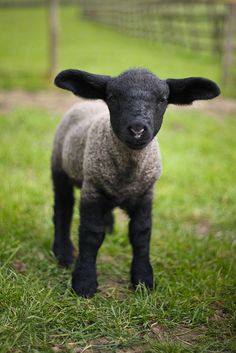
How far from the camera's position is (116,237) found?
5.63 m

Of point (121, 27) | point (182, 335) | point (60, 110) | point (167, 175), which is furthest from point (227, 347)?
point (121, 27)

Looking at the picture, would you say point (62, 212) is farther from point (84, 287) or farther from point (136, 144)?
point (136, 144)

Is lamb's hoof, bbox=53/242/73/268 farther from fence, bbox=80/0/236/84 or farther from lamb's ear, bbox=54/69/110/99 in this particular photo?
fence, bbox=80/0/236/84

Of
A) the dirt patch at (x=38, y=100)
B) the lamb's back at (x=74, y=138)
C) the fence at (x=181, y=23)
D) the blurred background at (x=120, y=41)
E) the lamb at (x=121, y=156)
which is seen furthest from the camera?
the fence at (x=181, y=23)

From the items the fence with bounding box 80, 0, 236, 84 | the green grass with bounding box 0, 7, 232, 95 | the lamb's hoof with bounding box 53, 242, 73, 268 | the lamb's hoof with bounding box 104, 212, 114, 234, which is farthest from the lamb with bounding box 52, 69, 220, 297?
the fence with bounding box 80, 0, 236, 84

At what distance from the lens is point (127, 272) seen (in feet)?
16.1

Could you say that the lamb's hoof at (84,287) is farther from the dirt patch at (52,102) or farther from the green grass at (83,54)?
the green grass at (83,54)

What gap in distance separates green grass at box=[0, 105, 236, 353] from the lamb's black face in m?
1.37

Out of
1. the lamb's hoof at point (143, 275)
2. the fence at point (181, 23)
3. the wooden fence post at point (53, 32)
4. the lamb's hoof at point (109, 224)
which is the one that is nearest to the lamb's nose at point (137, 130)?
the lamb's hoof at point (143, 275)

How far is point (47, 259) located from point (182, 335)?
1.77m

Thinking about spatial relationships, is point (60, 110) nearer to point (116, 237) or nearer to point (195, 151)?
point (195, 151)

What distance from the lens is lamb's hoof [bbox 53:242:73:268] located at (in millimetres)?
4988

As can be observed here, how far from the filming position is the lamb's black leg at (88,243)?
4.27 m

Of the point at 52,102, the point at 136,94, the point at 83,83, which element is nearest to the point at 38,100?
the point at 52,102
